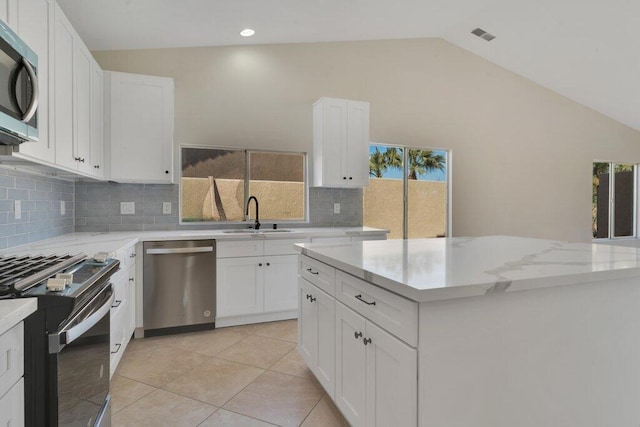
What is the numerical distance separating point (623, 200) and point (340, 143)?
5.73 m

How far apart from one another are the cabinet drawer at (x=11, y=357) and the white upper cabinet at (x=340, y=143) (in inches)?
126

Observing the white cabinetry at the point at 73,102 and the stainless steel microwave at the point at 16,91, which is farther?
the white cabinetry at the point at 73,102

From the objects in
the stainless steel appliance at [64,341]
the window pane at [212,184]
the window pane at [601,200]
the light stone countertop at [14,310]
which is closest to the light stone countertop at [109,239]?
the stainless steel appliance at [64,341]

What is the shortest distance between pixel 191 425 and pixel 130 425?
1.05 ft

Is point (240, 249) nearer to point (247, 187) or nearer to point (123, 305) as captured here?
point (247, 187)

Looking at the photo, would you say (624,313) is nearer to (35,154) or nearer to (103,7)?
(35,154)

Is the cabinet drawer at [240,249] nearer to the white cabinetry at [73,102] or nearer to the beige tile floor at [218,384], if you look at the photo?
the beige tile floor at [218,384]

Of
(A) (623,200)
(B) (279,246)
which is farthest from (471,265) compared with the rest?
(A) (623,200)

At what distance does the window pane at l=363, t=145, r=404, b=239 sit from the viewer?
4.72 m

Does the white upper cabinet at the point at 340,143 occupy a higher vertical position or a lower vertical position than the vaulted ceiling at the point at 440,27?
lower

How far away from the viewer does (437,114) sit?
504 cm

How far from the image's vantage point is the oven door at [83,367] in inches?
44.2

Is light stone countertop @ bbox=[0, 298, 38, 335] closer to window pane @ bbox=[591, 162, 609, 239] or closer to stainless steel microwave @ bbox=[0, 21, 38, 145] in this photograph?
stainless steel microwave @ bbox=[0, 21, 38, 145]

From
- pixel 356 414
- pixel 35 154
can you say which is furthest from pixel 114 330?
pixel 356 414
